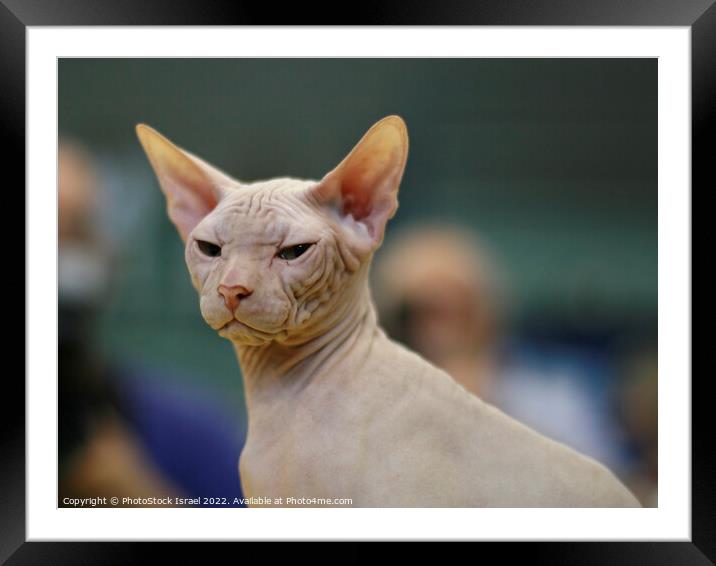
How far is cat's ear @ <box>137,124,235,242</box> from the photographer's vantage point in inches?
84.5

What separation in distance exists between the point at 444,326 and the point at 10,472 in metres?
1.64

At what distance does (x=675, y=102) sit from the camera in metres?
2.57

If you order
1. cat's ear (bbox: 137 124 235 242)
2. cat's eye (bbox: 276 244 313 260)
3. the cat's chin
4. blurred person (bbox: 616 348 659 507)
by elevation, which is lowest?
blurred person (bbox: 616 348 659 507)

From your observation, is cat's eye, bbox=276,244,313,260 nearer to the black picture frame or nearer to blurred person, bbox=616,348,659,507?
the black picture frame

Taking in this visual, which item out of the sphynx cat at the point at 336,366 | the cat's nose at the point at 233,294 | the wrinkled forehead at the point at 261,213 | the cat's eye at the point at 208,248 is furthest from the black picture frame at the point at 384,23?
the cat's nose at the point at 233,294

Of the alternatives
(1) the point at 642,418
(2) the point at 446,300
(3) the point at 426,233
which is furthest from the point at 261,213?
(1) the point at 642,418

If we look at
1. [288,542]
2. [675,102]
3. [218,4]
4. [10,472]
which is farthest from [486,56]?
[10,472]

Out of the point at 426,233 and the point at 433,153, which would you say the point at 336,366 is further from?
the point at 433,153

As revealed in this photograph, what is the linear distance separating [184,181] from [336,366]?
722 mm

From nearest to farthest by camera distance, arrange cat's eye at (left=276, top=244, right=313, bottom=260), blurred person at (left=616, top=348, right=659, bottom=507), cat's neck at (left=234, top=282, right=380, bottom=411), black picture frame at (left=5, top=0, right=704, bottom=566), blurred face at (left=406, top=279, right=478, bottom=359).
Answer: cat's eye at (left=276, top=244, right=313, bottom=260), cat's neck at (left=234, top=282, right=380, bottom=411), black picture frame at (left=5, top=0, right=704, bottom=566), blurred person at (left=616, top=348, right=659, bottom=507), blurred face at (left=406, top=279, right=478, bottom=359)

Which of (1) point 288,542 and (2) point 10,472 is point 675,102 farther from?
(2) point 10,472

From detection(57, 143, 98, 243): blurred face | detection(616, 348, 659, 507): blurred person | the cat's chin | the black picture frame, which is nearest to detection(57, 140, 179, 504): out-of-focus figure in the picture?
detection(57, 143, 98, 243): blurred face

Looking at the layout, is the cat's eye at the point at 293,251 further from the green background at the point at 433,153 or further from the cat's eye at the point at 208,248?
the green background at the point at 433,153

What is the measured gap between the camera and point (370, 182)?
208 cm
